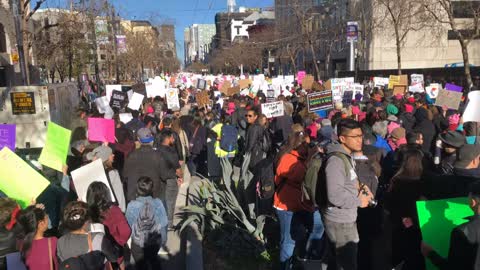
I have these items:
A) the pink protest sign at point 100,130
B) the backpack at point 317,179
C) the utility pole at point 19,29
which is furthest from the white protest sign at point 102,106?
the backpack at point 317,179

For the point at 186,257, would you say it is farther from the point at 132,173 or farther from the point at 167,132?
the point at 167,132

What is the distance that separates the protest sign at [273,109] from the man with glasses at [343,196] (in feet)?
18.8

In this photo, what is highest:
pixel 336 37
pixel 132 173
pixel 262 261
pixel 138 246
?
pixel 336 37

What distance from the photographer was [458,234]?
302 cm

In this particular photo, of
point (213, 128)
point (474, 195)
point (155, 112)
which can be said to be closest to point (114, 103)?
point (155, 112)

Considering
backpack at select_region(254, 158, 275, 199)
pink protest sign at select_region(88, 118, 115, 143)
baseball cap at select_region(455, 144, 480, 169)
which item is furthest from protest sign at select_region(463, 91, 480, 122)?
pink protest sign at select_region(88, 118, 115, 143)

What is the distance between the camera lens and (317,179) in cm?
410

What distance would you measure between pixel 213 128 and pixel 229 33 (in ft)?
468

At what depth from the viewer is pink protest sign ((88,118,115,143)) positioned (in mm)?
6516

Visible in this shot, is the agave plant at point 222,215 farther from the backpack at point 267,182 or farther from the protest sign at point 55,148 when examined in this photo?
the protest sign at point 55,148

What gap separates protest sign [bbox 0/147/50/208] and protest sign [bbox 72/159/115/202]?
1.20 feet

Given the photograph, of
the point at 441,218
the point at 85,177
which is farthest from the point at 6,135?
the point at 441,218

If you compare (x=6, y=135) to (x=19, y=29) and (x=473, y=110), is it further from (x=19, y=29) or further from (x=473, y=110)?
(x=19, y=29)

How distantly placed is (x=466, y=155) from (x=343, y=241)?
1.38m
